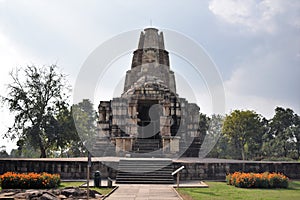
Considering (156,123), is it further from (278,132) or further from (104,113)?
(278,132)

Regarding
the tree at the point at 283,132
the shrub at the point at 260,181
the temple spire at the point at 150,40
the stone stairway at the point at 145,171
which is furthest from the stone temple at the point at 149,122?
the tree at the point at 283,132

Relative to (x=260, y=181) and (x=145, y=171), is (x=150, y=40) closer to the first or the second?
(x=145, y=171)

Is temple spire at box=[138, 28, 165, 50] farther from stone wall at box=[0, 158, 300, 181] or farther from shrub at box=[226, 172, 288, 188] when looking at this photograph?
shrub at box=[226, 172, 288, 188]

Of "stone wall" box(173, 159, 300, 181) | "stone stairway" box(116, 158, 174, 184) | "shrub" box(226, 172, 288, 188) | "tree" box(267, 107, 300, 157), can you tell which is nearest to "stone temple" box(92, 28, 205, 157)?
"stone stairway" box(116, 158, 174, 184)

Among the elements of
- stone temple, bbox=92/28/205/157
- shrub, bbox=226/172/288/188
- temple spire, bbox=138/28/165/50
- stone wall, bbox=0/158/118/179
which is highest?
temple spire, bbox=138/28/165/50

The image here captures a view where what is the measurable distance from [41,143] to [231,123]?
22.5m

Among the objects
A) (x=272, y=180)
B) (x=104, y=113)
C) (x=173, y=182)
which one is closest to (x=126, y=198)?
(x=173, y=182)

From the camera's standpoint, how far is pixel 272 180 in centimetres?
1296

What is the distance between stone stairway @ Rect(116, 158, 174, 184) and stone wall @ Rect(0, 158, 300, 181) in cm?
52

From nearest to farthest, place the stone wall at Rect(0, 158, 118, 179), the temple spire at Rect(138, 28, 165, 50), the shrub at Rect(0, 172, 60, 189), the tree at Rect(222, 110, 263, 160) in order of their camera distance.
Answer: the shrub at Rect(0, 172, 60, 189), the stone wall at Rect(0, 158, 118, 179), the temple spire at Rect(138, 28, 165, 50), the tree at Rect(222, 110, 263, 160)

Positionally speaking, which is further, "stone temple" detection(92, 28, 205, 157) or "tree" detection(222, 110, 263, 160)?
"tree" detection(222, 110, 263, 160)

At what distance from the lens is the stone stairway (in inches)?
569

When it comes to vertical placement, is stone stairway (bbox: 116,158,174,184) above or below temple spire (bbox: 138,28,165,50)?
below

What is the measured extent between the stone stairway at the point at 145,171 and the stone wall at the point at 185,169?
52cm
